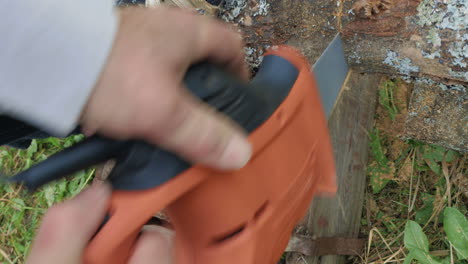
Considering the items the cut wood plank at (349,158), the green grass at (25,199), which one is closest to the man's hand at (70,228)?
the cut wood plank at (349,158)

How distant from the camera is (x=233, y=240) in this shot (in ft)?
2.79

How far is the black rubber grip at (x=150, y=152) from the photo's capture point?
691 mm

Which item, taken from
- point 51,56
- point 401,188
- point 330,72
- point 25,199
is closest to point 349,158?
point 401,188

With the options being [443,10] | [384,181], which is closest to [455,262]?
[384,181]

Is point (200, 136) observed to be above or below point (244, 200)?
above

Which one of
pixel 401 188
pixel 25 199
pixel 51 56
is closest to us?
pixel 51 56

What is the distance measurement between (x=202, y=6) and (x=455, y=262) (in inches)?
47.4

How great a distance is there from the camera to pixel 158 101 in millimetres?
649

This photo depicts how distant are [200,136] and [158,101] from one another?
0.27 feet

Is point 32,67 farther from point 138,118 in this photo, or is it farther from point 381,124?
point 381,124

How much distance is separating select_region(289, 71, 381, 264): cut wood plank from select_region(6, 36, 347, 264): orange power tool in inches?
20.7

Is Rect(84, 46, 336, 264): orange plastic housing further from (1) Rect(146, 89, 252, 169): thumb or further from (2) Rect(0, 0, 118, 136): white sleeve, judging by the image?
(2) Rect(0, 0, 118, 136): white sleeve

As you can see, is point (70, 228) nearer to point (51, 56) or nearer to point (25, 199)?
point (51, 56)

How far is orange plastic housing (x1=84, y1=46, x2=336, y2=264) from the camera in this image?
0.71 meters
